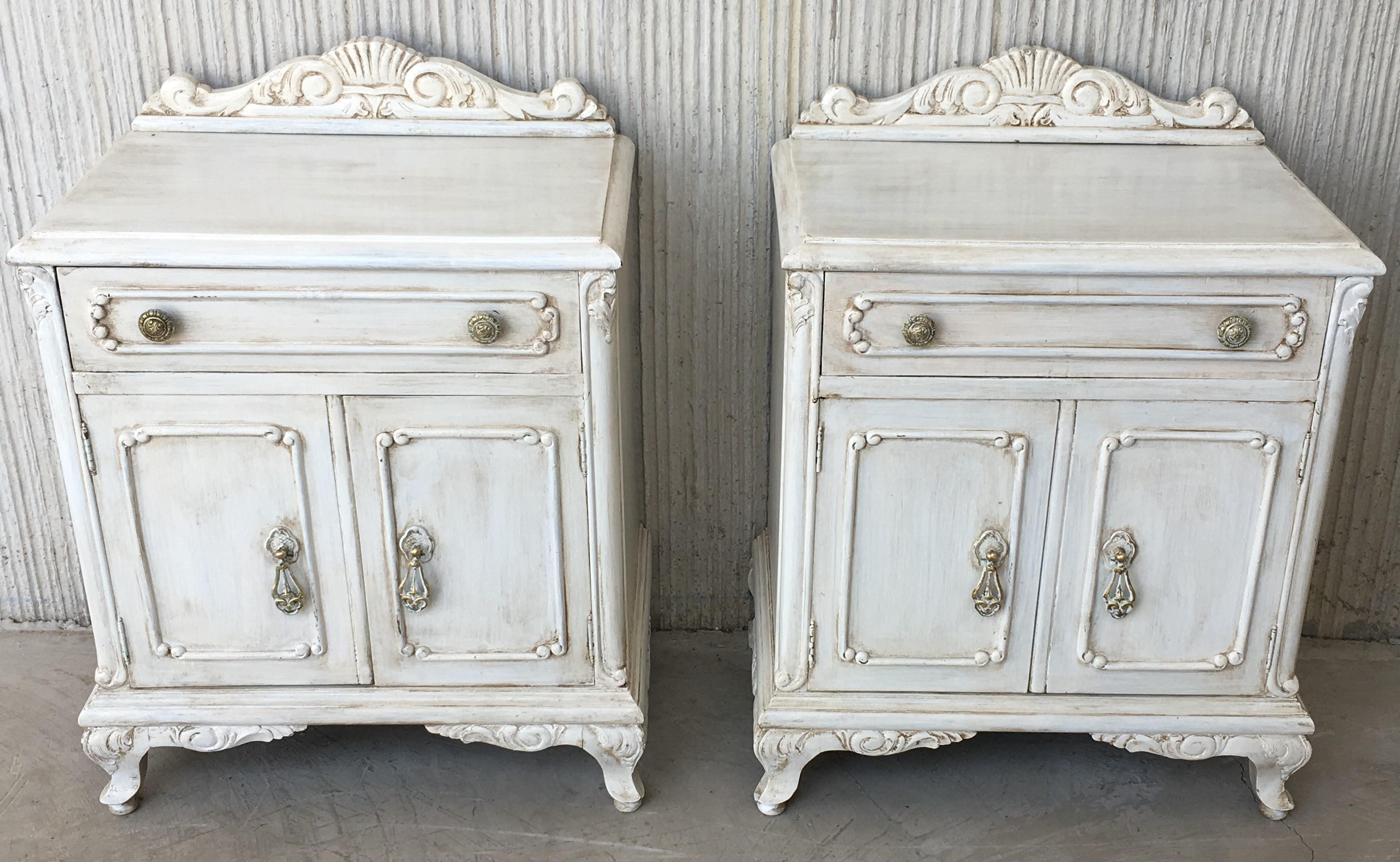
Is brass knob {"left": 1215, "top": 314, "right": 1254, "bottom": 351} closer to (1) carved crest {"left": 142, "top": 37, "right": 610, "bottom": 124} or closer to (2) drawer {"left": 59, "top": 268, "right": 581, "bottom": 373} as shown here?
(2) drawer {"left": 59, "top": 268, "right": 581, "bottom": 373}

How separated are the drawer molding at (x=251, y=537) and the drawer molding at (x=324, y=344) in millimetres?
108

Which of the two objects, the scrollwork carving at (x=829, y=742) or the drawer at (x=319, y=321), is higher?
the drawer at (x=319, y=321)

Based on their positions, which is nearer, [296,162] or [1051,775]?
[296,162]

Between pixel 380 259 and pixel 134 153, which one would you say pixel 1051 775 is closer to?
pixel 380 259

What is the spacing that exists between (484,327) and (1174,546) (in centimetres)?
96

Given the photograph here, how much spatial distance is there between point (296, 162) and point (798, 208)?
2.35 feet

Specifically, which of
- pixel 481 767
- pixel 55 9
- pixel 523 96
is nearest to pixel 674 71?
pixel 523 96

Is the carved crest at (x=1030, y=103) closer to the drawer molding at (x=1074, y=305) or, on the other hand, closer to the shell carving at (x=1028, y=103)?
the shell carving at (x=1028, y=103)

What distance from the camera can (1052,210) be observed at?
5.95ft

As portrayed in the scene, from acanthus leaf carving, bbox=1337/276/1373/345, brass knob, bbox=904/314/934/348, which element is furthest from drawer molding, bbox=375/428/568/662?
acanthus leaf carving, bbox=1337/276/1373/345

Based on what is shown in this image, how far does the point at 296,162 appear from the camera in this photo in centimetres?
196

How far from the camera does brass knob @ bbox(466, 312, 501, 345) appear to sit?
5.63 feet

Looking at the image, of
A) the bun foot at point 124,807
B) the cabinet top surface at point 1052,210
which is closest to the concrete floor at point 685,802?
the bun foot at point 124,807

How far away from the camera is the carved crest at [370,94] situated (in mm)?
2082
